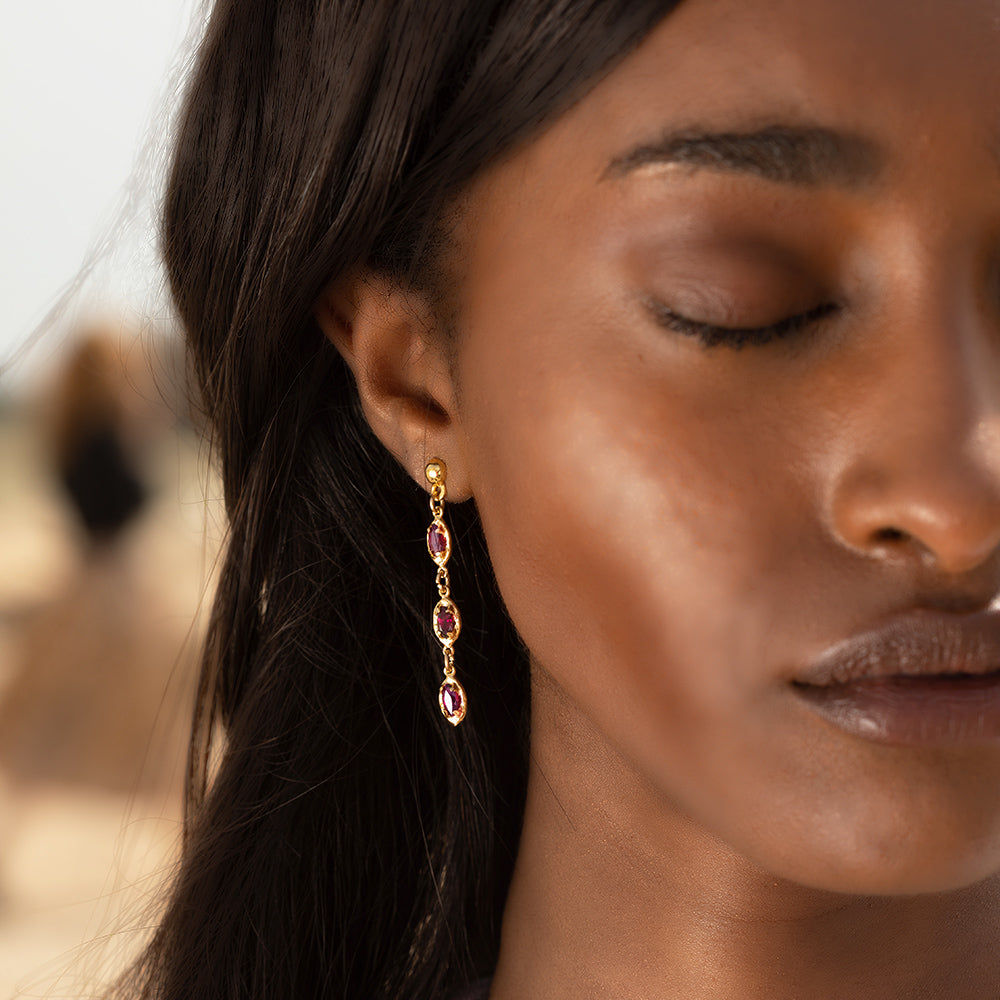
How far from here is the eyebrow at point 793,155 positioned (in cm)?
88

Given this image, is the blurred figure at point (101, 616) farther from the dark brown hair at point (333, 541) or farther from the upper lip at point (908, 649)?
the upper lip at point (908, 649)

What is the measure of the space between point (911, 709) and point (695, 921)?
315mm

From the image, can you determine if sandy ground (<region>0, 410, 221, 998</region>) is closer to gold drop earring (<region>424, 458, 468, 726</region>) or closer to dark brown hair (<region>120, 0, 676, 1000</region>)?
dark brown hair (<region>120, 0, 676, 1000</region>)

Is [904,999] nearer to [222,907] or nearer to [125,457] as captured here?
[222,907]

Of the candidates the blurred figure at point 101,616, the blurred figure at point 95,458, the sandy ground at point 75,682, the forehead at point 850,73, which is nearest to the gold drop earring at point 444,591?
the forehead at point 850,73

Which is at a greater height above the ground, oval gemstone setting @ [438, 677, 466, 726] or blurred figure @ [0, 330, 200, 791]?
blurred figure @ [0, 330, 200, 791]

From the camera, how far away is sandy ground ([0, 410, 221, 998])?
8.73ft

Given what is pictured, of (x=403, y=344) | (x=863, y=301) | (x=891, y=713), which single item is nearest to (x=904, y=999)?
(x=891, y=713)

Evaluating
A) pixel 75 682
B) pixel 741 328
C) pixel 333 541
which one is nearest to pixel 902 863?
pixel 741 328

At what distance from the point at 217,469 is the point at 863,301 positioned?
2.59 ft

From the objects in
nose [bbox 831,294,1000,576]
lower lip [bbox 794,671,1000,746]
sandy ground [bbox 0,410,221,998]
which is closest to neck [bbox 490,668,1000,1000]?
lower lip [bbox 794,671,1000,746]

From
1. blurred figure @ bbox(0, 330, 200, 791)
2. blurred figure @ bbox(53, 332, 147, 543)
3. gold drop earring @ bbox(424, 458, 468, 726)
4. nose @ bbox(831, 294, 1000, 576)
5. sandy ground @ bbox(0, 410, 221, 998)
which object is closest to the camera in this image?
nose @ bbox(831, 294, 1000, 576)

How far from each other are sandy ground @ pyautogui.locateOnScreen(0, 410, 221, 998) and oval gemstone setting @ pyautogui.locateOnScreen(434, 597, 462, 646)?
4.89 feet

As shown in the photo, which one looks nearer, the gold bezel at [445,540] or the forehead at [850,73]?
the forehead at [850,73]
